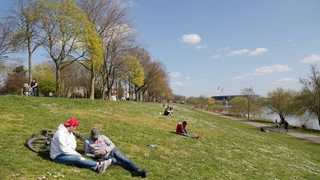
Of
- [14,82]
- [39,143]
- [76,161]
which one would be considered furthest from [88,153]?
[14,82]

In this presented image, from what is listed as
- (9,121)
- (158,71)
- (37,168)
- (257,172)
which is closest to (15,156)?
(37,168)

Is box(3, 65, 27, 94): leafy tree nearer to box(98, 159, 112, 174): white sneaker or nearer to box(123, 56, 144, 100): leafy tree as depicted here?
box(123, 56, 144, 100): leafy tree

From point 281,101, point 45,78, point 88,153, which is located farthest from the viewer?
point 45,78

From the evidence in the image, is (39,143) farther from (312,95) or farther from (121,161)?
(312,95)

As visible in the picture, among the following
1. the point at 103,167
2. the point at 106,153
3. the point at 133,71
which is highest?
the point at 133,71

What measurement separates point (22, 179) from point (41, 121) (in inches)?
348

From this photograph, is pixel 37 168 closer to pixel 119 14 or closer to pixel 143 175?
pixel 143 175

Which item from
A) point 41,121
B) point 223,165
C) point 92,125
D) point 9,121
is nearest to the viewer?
point 223,165

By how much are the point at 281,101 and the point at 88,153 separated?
7527 centimetres

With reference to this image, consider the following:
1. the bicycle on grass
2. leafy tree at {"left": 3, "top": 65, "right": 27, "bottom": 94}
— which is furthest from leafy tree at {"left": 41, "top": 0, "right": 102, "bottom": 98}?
leafy tree at {"left": 3, "top": 65, "right": 27, "bottom": 94}

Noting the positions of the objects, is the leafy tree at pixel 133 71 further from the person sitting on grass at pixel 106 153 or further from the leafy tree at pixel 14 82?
the person sitting on grass at pixel 106 153

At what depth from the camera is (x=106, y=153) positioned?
36.6 ft

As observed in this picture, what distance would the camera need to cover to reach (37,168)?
9.35 m

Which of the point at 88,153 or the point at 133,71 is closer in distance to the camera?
the point at 88,153
